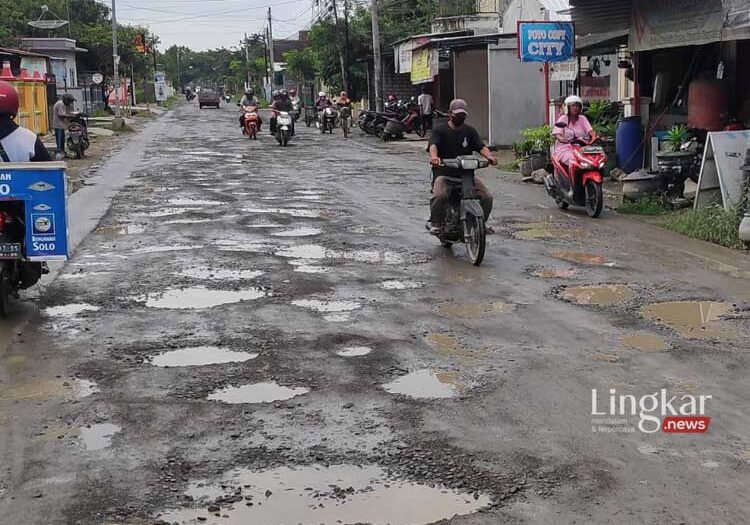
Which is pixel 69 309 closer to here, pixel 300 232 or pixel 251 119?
pixel 300 232

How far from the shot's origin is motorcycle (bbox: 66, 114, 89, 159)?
24141mm

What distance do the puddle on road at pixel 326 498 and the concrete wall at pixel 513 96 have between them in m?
21.0

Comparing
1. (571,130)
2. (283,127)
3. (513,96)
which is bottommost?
(571,130)

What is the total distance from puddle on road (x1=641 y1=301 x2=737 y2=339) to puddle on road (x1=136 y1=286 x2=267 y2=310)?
3223 millimetres

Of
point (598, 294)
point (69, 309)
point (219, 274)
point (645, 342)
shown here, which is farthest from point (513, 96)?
point (645, 342)

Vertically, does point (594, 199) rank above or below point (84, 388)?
above

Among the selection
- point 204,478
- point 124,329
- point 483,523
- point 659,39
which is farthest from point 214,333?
point 659,39

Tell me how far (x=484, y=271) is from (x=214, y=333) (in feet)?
10.3

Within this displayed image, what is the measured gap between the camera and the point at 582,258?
30.7 ft

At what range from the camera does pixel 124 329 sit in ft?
22.2

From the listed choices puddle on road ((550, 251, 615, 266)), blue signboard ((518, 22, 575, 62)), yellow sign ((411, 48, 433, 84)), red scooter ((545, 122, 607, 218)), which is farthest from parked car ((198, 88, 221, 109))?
puddle on road ((550, 251, 615, 266))

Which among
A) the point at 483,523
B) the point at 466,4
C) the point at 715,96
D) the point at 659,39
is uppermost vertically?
the point at 466,4

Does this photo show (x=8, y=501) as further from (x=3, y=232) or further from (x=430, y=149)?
Result: (x=430, y=149)

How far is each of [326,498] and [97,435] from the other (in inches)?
56.2
